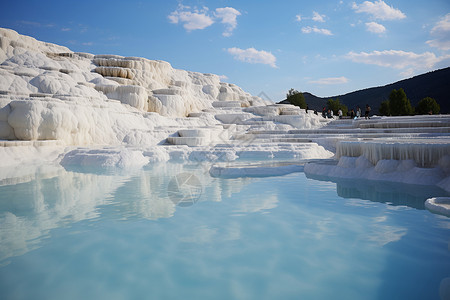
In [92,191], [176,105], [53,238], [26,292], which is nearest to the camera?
[26,292]

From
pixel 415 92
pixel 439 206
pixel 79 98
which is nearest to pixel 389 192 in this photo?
pixel 439 206

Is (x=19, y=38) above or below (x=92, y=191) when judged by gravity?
above

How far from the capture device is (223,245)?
9.21 ft

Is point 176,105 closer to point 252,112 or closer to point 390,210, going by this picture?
point 252,112

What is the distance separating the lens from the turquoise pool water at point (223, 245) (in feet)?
7.06

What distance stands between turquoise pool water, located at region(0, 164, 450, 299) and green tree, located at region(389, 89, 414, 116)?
29.2 meters

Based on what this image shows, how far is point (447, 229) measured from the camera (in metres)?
3.05

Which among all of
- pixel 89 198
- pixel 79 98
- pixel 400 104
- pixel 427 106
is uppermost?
pixel 400 104

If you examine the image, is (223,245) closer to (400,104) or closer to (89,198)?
(89,198)

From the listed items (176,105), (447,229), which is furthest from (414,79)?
(447,229)

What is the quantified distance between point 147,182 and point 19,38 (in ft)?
62.7

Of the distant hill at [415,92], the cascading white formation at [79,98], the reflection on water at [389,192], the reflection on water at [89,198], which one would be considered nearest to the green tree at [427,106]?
the distant hill at [415,92]

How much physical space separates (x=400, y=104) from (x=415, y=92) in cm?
2689

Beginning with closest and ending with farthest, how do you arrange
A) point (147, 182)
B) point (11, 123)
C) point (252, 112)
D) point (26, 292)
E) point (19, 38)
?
1. point (26, 292)
2. point (147, 182)
3. point (11, 123)
4. point (19, 38)
5. point (252, 112)
